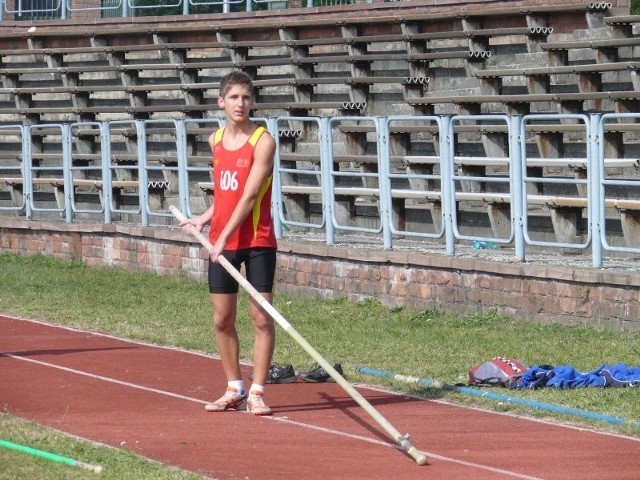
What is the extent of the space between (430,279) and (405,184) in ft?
12.6

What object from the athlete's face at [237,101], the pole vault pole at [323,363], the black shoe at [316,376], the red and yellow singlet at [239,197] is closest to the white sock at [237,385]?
the pole vault pole at [323,363]

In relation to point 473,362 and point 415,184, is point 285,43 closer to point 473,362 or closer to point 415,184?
point 415,184

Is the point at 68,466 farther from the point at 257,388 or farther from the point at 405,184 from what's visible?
the point at 405,184

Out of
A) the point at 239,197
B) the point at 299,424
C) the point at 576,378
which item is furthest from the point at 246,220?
the point at 576,378

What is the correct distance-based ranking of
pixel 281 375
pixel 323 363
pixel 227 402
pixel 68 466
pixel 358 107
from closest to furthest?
1. pixel 68 466
2. pixel 323 363
3. pixel 227 402
4. pixel 281 375
5. pixel 358 107

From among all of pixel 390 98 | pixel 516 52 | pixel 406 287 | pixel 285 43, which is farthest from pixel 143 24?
pixel 406 287

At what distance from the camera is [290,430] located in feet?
28.2

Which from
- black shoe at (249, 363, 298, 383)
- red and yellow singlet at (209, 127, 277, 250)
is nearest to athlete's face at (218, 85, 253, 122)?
red and yellow singlet at (209, 127, 277, 250)

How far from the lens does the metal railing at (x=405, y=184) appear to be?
13250 millimetres

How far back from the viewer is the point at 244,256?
9.07 meters

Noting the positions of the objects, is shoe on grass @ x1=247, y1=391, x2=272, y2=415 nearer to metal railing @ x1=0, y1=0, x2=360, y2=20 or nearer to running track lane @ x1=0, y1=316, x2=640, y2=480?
running track lane @ x1=0, y1=316, x2=640, y2=480

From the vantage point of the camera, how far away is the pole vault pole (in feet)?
25.2

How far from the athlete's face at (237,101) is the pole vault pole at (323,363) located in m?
0.80

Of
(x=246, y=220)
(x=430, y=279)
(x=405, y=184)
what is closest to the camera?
(x=246, y=220)
